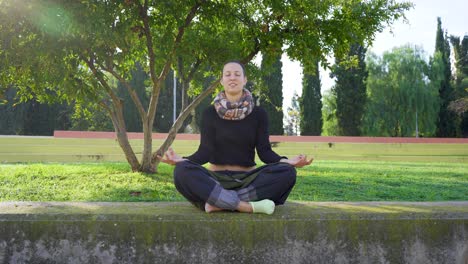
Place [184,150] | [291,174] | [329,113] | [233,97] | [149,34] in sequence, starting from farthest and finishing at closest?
[329,113]
[184,150]
[149,34]
[233,97]
[291,174]

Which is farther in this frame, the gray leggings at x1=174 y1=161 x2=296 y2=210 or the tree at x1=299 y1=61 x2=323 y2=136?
the tree at x1=299 y1=61 x2=323 y2=136

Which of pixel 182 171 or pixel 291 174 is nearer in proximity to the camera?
pixel 182 171

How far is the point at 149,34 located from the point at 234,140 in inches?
188

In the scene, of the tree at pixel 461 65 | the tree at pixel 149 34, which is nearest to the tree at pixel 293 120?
the tree at pixel 461 65

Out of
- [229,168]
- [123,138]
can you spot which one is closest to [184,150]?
[123,138]

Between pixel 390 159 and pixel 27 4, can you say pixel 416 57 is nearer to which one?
pixel 390 159

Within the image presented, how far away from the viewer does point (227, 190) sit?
3.05 metres

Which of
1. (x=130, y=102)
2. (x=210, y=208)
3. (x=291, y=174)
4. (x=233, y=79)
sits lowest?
(x=210, y=208)

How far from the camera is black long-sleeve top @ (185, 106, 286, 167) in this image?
134 inches

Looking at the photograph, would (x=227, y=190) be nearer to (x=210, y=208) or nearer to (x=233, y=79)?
(x=210, y=208)

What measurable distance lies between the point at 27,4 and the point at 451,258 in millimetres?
5878

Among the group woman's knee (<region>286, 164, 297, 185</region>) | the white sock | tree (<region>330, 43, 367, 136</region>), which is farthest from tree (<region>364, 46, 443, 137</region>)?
the white sock

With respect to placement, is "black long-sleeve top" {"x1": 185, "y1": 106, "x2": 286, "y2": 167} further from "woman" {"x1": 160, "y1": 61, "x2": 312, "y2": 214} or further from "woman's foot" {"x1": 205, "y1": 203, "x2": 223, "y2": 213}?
"woman's foot" {"x1": 205, "y1": 203, "x2": 223, "y2": 213}

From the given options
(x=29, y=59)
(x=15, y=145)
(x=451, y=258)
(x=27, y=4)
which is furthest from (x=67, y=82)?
(x=15, y=145)
